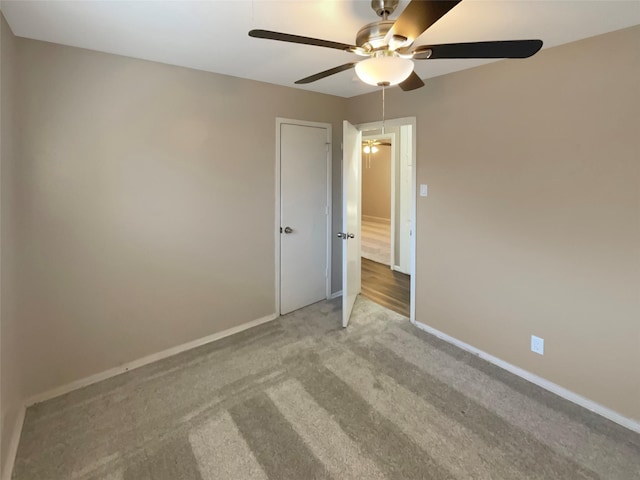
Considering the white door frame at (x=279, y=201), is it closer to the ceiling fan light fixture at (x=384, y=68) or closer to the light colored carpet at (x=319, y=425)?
the light colored carpet at (x=319, y=425)

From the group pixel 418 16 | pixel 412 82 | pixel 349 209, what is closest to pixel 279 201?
pixel 349 209

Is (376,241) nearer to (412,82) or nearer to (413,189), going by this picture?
(413,189)

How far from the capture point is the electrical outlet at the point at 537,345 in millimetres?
2490

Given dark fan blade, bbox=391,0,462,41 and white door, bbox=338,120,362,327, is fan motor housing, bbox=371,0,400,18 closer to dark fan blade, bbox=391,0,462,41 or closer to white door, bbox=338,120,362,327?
dark fan blade, bbox=391,0,462,41

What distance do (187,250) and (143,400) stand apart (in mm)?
1154

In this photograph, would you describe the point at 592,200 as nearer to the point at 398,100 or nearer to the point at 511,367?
the point at 511,367

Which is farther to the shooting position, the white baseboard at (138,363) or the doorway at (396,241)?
the doorway at (396,241)

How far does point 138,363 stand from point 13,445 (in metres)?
0.89

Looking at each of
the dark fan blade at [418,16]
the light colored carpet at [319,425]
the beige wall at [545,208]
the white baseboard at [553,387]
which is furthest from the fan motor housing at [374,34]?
the white baseboard at [553,387]

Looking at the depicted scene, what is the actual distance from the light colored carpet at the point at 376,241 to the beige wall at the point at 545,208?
2.99 m

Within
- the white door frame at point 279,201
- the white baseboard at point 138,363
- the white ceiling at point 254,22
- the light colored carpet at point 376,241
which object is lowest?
the white baseboard at point 138,363

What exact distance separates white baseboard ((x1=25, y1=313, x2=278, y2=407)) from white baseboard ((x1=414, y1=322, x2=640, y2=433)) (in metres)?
1.84

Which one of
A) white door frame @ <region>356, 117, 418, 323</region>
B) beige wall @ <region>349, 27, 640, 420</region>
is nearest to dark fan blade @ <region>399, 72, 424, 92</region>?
beige wall @ <region>349, 27, 640, 420</region>

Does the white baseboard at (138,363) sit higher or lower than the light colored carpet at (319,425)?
higher
